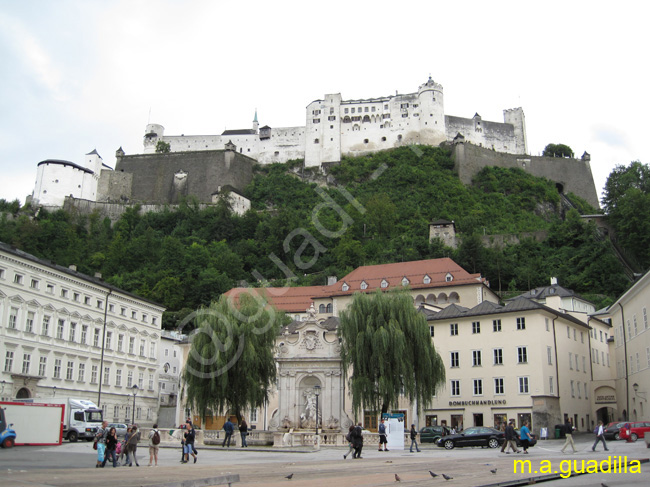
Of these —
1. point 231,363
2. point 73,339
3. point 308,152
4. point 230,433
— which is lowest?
point 230,433

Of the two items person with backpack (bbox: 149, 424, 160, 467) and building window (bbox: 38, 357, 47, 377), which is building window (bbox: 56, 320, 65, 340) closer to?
building window (bbox: 38, 357, 47, 377)

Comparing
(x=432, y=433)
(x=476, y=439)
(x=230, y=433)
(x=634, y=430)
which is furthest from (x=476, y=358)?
(x=230, y=433)

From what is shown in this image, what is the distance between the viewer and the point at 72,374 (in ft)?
166

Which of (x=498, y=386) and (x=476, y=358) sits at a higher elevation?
(x=476, y=358)

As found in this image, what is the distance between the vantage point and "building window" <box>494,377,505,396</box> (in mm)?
47062

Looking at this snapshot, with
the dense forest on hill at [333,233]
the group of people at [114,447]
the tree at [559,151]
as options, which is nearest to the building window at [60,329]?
the group of people at [114,447]

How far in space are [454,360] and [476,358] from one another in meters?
1.74

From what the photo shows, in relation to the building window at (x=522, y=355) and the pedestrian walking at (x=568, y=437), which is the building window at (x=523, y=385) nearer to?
the building window at (x=522, y=355)

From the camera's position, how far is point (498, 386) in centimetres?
4728

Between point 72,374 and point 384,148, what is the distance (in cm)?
9134

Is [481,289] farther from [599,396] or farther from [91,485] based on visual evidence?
[91,485]

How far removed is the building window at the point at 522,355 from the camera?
46.6 meters

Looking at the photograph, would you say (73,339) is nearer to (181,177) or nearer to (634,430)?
(634,430)

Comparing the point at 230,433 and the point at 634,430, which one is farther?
the point at 634,430
